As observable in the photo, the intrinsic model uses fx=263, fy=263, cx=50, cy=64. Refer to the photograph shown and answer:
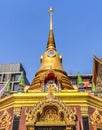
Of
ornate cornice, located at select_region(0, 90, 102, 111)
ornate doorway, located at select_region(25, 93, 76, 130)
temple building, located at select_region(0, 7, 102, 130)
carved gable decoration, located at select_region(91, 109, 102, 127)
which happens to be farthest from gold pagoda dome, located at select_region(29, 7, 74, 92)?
carved gable decoration, located at select_region(91, 109, 102, 127)

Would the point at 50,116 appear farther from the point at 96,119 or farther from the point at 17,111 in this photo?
the point at 96,119

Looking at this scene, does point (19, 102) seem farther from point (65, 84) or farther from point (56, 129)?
point (65, 84)

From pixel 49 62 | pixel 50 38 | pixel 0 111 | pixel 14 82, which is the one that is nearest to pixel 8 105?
pixel 0 111

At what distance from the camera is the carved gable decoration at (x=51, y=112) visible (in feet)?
47.5

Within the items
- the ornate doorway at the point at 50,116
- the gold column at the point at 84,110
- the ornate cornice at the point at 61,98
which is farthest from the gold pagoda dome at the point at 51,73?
the ornate doorway at the point at 50,116

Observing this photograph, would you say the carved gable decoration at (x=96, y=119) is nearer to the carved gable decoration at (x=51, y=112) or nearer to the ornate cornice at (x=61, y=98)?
the ornate cornice at (x=61, y=98)

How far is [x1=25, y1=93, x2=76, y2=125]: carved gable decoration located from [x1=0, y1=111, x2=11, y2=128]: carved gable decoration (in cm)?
134

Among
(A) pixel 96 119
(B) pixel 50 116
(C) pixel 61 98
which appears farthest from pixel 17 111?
(A) pixel 96 119

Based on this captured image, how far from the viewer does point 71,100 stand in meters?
15.9

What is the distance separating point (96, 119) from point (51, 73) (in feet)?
15.0

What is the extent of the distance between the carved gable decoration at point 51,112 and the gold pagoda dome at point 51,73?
2.52 meters

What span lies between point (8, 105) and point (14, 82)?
4479 centimetres

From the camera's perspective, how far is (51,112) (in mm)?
15125

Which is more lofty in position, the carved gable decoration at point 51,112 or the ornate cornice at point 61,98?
the ornate cornice at point 61,98
